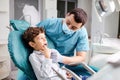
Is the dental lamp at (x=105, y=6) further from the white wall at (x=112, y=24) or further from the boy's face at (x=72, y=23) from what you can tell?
the boy's face at (x=72, y=23)

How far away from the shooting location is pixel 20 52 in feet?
5.69

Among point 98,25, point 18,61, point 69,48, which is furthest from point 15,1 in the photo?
point 18,61

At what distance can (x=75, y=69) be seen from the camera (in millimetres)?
2055

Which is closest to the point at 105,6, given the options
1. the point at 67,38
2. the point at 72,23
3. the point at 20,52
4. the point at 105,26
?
the point at 105,26

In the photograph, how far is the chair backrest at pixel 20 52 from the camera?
1.65 meters

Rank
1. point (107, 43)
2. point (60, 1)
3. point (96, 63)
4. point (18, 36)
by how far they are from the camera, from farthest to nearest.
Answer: point (60, 1) < point (107, 43) < point (96, 63) < point (18, 36)

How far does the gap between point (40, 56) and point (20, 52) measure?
0.54ft

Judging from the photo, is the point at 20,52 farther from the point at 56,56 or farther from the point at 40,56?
the point at 56,56

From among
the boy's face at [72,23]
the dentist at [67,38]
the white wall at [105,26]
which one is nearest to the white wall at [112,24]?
the white wall at [105,26]

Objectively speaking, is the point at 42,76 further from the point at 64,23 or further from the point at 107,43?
the point at 107,43

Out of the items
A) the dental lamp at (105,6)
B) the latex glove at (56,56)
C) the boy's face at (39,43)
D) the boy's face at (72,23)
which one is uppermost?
the dental lamp at (105,6)

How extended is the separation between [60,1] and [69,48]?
2.53 metres

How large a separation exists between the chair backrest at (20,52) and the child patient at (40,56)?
5 centimetres

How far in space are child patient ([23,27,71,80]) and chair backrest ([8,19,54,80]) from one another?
0.05 meters
